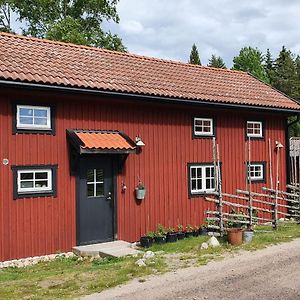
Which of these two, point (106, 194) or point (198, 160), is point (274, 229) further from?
point (106, 194)

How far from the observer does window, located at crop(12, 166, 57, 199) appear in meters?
9.82

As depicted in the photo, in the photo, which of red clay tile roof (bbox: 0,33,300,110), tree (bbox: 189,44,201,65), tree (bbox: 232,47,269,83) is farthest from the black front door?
tree (bbox: 189,44,201,65)

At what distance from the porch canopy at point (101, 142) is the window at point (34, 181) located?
2.82 feet

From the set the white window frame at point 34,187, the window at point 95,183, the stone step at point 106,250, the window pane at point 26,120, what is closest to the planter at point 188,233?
the stone step at point 106,250

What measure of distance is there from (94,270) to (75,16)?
896 inches

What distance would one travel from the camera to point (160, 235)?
11.7 metres

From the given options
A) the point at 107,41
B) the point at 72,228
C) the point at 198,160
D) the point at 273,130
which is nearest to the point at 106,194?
the point at 72,228

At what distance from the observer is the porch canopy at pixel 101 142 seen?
1028 cm

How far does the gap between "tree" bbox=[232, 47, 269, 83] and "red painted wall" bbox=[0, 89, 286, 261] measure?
38623mm

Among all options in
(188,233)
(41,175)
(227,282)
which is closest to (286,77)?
(188,233)

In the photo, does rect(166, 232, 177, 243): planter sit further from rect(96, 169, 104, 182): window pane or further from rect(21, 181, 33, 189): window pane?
rect(21, 181, 33, 189): window pane

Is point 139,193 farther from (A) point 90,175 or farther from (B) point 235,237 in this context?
(B) point 235,237

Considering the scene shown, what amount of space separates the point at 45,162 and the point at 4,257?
2.29m

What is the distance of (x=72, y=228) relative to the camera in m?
10.7
